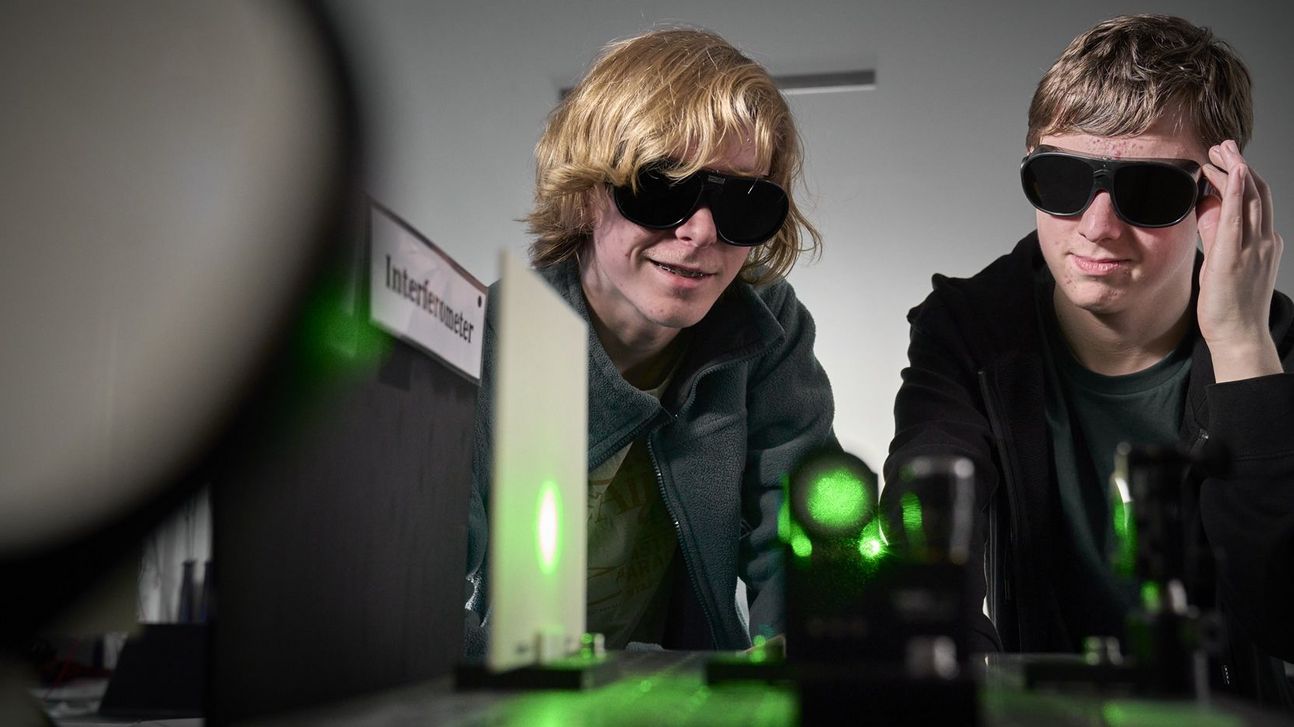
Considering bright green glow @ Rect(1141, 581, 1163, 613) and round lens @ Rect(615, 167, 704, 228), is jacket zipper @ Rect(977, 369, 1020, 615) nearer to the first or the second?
round lens @ Rect(615, 167, 704, 228)

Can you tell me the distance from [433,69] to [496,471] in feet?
12.3

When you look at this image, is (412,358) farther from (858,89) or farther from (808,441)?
(858,89)

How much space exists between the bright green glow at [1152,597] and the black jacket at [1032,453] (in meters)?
0.51

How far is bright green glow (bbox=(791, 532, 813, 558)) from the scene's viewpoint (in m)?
0.62

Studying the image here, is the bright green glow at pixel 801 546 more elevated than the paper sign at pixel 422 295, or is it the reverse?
the paper sign at pixel 422 295

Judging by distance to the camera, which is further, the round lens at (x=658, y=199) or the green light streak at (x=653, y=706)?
the round lens at (x=658, y=199)

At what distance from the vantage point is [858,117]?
3830 mm

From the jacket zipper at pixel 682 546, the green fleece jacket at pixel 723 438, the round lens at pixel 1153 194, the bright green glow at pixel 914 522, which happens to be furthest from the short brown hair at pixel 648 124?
the bright green glow at pixel 914 522

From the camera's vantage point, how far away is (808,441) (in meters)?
1.56

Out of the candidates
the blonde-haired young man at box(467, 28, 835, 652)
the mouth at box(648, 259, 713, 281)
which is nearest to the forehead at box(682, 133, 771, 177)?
the blonde-haired young man at box(467, 28, 835, 652)

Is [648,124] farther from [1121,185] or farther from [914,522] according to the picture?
[914,522]

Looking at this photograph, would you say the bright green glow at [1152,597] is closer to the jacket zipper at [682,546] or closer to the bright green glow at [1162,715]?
the bright green glow at [1162,715]

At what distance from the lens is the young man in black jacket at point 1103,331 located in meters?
1.32

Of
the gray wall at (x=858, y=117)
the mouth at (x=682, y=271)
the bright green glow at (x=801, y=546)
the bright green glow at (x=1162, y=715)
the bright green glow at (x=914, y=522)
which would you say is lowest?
the bright green glow at (x=1162, y=715)
